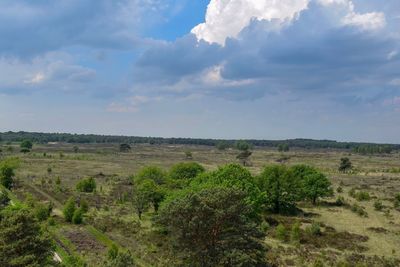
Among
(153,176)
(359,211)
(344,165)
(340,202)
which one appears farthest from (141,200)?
(344,165)

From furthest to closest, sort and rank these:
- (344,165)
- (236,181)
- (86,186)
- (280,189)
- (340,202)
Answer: (344,165) < (86,186) < (340,202) < (280,189) < (236,181)

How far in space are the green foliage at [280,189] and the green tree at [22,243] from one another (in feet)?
148

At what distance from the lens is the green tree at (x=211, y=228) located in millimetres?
27281

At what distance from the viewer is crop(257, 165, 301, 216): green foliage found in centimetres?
6794

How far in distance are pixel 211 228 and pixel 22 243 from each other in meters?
11.5

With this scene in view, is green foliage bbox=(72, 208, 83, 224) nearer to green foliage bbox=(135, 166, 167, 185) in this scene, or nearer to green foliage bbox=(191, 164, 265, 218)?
green foliage bbox=(191, 164, 265, 218)

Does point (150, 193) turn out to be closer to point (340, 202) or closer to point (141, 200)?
point (141, 200)

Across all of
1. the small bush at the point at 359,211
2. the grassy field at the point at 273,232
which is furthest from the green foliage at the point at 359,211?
the grassy field at the point at 273,232

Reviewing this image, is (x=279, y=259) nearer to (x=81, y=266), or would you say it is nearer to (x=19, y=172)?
(x=81, y=266)

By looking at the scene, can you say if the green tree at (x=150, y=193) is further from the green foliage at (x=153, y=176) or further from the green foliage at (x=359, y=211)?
the green foliage at (x=359, y=211)

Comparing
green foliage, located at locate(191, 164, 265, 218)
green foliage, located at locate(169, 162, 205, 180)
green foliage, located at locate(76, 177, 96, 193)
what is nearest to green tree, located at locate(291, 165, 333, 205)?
green foliage, located at locate(169, 162, 205, 180)

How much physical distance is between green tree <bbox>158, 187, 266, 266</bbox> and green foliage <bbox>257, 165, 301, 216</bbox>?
3919cm

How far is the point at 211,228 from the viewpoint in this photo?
28.0 m

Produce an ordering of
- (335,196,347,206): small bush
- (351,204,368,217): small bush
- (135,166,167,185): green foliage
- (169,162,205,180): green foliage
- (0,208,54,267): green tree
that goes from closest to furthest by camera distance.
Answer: (0,208,54,267): green tree
(351,204,368,217): small bush
(135,166,167,185): green foliage
(169,162,205,180): green foliage
(335,196,347,206): small bush
